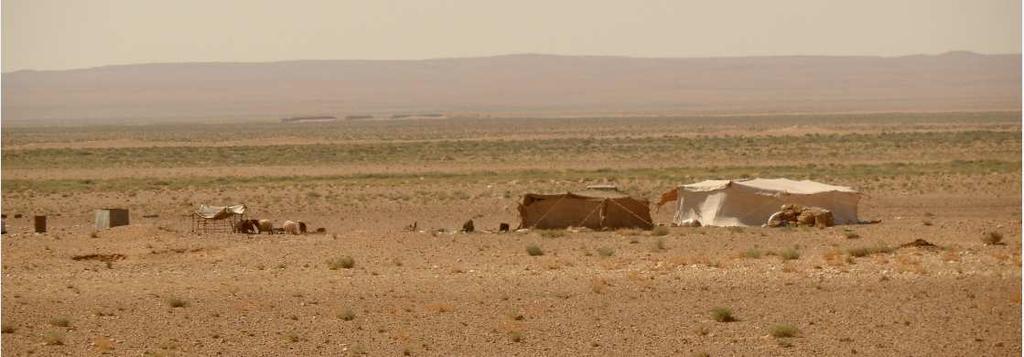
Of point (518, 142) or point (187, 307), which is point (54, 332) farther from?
point (518, 142)

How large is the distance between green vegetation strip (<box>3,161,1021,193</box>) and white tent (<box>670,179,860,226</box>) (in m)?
17.2

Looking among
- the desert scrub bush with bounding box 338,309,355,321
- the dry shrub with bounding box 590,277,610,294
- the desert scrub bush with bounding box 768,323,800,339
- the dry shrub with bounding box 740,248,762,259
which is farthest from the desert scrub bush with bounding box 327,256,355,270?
the desert scrub bush with bounding box 768,323,800,339

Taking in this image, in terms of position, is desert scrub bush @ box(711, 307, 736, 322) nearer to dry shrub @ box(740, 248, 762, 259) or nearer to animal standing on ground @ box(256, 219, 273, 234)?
dry shrub @ box(740, 248, 762, 259)

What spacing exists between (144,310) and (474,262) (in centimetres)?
701

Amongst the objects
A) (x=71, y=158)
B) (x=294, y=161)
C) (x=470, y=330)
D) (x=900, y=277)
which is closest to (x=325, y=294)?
(x=470, y=330)

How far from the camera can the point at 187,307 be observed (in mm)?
22062

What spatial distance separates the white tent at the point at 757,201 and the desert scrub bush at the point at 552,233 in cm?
350

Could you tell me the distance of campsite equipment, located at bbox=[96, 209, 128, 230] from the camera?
34031 millimetres

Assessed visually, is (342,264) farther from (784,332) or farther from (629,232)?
(784,332)

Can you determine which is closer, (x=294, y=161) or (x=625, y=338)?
(x=625, y=338)

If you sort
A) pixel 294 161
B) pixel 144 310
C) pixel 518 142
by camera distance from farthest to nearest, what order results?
pixel 518 142 < pixel 294 161 < pixel 144 310

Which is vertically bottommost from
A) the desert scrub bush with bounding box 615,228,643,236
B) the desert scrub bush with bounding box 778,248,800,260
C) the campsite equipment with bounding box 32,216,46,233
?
the campsite equipment with bounding box 32,216,46,233

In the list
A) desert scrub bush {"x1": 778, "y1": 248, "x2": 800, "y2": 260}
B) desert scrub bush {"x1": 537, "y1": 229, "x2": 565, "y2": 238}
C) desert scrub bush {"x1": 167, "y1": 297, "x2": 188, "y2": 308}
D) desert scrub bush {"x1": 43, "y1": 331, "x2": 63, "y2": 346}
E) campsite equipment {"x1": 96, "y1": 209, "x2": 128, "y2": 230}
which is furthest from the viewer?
campsite equipment {"x1": 96, "y1": 209, "x2": 128, "y2": 230}

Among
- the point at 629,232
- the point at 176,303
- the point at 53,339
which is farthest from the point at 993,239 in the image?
the point at 53,339
